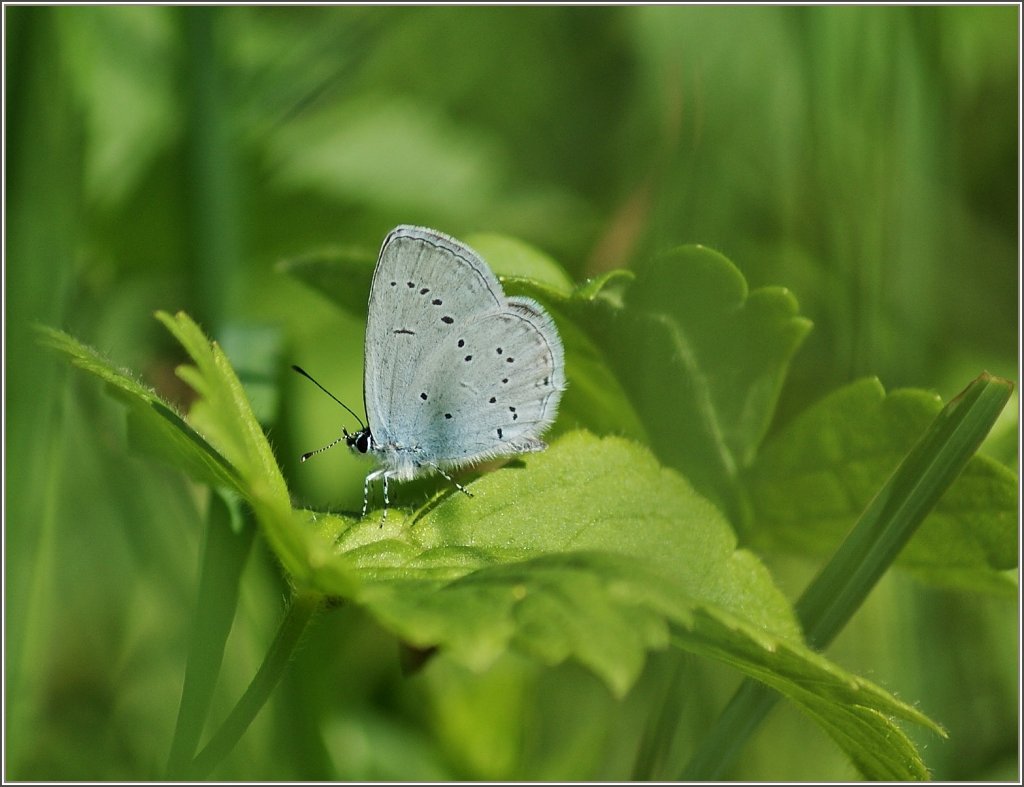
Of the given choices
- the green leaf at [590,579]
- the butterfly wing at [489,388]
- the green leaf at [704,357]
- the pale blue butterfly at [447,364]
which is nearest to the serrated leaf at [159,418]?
the green leaf at [590,579]

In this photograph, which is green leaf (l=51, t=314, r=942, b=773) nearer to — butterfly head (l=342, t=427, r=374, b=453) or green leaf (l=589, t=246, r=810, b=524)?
green leaf (l=589, t=246, r=810, b=524)

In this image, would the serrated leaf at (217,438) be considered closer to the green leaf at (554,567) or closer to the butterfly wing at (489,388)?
the green leaf at (554,567)

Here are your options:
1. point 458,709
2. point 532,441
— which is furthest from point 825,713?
point 458,709

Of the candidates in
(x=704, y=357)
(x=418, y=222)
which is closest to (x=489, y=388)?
(x=704, y=357)

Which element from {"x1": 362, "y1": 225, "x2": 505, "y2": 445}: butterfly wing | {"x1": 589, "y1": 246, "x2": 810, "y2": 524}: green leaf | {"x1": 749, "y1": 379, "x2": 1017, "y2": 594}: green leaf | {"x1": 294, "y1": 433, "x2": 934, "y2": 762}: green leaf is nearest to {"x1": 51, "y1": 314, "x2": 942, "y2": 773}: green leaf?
{"x1": 294, "y1": 433, "x2": 934, "y2": 762}: green leaf

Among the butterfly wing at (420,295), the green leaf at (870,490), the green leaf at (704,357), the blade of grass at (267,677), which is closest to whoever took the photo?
the blade of grass at (267,677)

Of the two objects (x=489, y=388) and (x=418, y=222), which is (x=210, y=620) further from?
(x=418, y=222)
